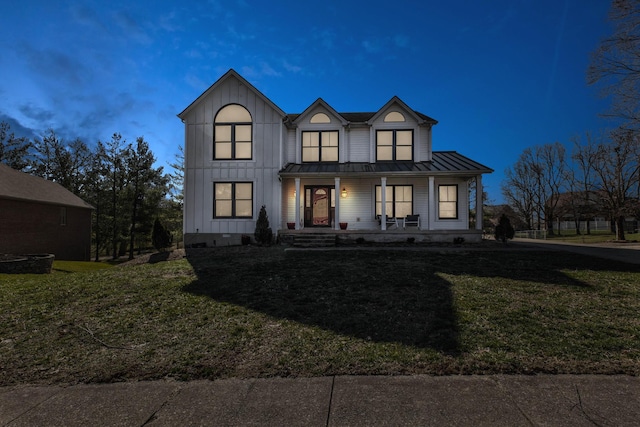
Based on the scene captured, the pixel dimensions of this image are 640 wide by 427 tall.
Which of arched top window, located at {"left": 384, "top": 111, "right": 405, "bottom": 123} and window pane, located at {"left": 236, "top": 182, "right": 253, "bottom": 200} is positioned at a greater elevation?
arched top window, located at {"left": 384, "top": 111, "right": 405, "bottom": 123}

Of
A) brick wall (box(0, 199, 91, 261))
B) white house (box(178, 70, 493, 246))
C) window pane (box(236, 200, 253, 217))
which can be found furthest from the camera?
brick wall (box(0, 199, 91, 261))

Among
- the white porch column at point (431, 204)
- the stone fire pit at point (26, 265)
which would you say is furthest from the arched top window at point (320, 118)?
the stone fire pit at point (26, 265)

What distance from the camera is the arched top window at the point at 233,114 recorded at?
15312 mm

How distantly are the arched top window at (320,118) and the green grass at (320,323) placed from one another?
10397 mm

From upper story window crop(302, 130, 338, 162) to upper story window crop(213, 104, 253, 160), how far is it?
306 cm

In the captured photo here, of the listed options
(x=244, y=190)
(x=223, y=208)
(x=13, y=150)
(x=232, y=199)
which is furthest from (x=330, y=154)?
(x=13, y=150)

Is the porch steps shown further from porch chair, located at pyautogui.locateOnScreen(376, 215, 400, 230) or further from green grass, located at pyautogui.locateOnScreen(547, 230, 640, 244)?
green grass, located at pyautogui.locateOnScreen(547, 230, 640, 244)

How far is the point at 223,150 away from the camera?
1534cm

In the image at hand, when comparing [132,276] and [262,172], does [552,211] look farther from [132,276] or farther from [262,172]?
[132,276]

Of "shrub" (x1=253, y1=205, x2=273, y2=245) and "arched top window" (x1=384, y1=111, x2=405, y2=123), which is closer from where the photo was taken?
"shrub" (x1=253, y1=205, x2=273, y2=245)

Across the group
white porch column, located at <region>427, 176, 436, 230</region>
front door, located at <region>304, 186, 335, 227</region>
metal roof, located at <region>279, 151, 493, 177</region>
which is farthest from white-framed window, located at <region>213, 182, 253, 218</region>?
white porch column, located at <region>427, 176, 436, 230</region>

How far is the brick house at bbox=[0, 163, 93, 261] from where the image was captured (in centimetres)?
1912

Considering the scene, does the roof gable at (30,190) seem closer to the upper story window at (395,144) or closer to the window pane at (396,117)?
the upper story window at (395,144)

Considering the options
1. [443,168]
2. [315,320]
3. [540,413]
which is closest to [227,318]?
[315,320]
